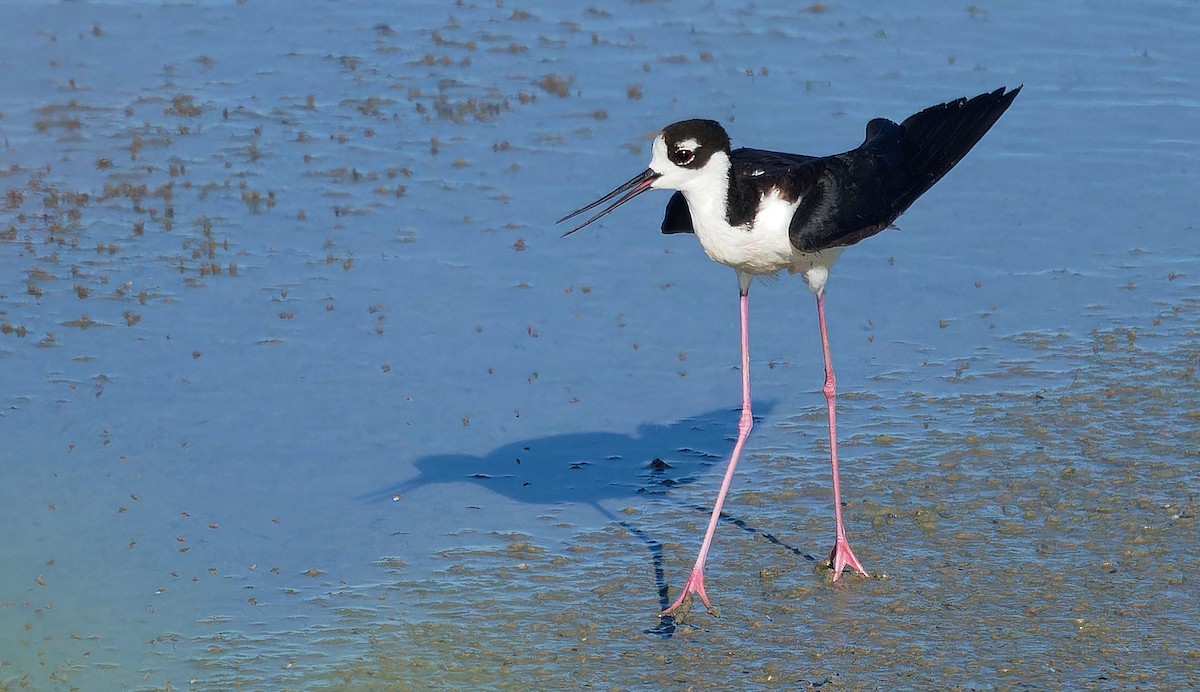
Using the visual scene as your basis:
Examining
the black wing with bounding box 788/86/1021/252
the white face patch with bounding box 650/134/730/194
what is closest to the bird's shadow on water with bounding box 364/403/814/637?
the black wing with bounding box 788/86/1021/252

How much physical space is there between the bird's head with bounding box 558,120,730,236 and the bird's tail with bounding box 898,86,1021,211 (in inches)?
42.9

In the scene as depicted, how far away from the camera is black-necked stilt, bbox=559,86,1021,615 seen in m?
5.75

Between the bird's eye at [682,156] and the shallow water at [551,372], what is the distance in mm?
1536

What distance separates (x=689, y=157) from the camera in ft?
18.8

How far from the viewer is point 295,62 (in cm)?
1216

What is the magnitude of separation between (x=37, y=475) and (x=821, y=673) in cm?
346

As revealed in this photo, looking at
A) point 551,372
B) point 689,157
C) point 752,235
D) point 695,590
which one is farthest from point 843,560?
point 551,372

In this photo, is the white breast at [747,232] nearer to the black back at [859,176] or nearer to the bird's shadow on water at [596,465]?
the black back at [859,176]

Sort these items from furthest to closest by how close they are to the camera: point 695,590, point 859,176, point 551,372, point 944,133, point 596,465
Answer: point 551,372
point 596,465
point 944,133
point 859,176
point 695,590

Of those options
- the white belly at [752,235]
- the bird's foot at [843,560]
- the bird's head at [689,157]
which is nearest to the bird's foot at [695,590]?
the bird's foot at [843,560]

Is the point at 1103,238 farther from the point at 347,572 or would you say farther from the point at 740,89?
the point at 347,572

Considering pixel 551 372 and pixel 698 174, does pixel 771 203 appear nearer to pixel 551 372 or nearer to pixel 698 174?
pixel 698 174

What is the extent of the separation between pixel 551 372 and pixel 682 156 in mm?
2222

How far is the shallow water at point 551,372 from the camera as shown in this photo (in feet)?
18.2
